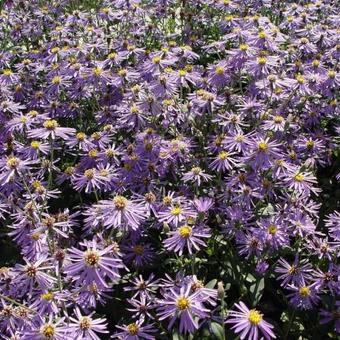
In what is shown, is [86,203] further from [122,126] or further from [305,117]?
[305,117]

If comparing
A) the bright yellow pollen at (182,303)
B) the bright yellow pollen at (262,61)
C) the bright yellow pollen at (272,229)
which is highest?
the bright yellow pollen at (262,61)

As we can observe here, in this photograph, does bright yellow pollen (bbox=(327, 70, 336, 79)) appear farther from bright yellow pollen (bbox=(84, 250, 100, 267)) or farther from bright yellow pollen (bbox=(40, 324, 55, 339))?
bright yellow pollen (bbox=(40, 324, 55, 339))

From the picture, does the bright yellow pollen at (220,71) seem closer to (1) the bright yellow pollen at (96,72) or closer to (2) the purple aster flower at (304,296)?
(1) the bright yellow pollen at (96,72)

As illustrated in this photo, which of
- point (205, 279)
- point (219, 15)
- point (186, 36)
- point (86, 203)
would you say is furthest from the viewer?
point (219, 15)

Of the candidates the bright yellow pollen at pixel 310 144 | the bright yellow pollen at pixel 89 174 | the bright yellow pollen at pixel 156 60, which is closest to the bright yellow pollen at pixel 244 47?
Answer: the bright yellow pollen at pixel 156 60

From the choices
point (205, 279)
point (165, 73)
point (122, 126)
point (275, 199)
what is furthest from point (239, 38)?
point (205, 279)

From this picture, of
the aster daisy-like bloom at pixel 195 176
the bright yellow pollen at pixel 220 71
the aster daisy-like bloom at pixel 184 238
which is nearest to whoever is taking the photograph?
the aster daisy-like bloom at pixel 184 238
